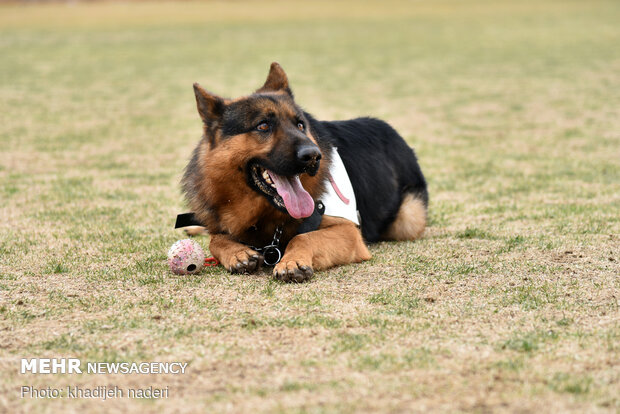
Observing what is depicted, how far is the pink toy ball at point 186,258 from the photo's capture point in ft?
16.7

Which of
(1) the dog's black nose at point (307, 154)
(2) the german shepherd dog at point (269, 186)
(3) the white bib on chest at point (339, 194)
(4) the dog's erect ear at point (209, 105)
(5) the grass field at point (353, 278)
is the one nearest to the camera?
(5) the grass field at point (353, 278)

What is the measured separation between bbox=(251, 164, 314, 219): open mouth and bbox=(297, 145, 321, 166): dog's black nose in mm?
224

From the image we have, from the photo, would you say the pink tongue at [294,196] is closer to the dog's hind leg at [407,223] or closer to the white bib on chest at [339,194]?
the white bib on chest at [339,194]

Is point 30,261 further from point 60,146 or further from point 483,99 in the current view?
point 483,99

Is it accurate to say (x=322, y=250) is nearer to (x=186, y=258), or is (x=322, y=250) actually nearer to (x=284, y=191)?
(x=284, y=191)

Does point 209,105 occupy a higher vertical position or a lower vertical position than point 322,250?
higher

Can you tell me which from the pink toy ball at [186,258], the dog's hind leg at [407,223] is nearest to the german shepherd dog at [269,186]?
the pink toy ball at [186,258]

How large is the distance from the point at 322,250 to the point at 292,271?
1.34ft

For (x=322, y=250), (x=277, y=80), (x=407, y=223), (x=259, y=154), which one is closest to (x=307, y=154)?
(x=259, y=154)

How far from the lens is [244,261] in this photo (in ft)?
16.5

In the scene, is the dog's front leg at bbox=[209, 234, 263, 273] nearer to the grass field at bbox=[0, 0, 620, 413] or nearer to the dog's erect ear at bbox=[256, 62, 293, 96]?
the grass field at bbox=[0, 0, 620, 413]

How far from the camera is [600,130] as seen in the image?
12.4 meters

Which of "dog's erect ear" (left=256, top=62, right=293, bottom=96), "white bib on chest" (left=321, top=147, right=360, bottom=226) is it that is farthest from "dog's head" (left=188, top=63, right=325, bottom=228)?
"dog's erect ear" (left=256, top=62, right=293, bottom=96)

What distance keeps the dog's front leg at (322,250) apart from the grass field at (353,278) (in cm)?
12
